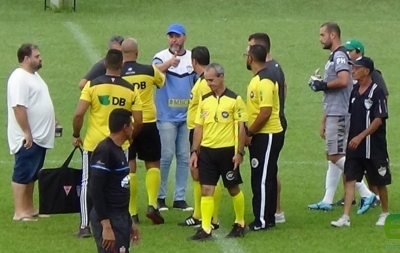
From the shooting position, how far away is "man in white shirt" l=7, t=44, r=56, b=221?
35.4 feet

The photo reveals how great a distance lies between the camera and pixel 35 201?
1202 cm

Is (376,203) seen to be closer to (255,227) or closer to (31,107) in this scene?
(255,227)

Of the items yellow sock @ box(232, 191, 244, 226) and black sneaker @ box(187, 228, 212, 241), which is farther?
yellow sock @ box(232, 191, 244, 226)

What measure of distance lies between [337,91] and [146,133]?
2299 millimetres

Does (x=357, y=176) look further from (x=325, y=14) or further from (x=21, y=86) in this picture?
(x=325, y=14)

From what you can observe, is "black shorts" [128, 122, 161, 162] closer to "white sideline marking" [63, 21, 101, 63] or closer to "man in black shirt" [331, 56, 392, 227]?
"man in black shirt" [331, 56, 392, 227]

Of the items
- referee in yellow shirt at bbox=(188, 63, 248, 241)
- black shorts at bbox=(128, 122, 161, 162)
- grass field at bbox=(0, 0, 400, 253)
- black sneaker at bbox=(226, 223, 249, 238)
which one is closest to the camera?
referee in yellow shirt at bbox=(188, 63, 248, 241)

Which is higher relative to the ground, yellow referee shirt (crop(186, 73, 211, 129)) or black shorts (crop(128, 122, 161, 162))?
yellow referee shirt (crop(186, 73, 211, 129))

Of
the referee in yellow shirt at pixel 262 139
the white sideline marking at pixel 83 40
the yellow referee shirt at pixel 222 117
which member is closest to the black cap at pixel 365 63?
the referee in yellow shirt at pixel 262 139

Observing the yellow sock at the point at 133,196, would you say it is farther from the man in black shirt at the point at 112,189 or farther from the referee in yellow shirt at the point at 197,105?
the man in black shirt at the point at 112,189

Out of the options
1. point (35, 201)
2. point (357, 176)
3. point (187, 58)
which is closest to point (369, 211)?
point (357, 176)

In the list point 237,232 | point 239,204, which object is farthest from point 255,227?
point 239,204

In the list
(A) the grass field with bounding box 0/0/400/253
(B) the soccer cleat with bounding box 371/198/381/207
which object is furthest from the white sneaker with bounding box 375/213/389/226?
(B) the soccer cleat with bounding box 371/198/381/207

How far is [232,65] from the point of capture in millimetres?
20266
